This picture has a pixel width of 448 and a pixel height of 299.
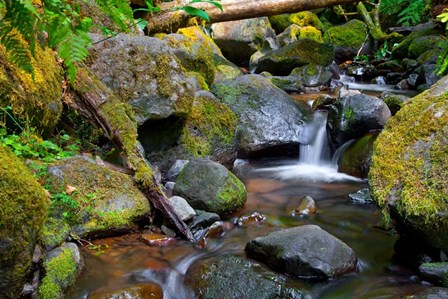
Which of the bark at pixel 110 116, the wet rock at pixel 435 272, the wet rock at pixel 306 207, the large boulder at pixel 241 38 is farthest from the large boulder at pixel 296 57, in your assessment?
the wet rock at pixel 435 272

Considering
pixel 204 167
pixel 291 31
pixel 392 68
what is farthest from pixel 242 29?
pixel 204 167

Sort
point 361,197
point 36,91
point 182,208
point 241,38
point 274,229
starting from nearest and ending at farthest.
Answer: point 36,91, point 182,208, point 274,229, point 361,197, point 241,38

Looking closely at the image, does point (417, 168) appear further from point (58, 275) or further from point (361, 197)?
point (58, 275)

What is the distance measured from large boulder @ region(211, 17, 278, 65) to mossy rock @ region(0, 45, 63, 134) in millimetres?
10444

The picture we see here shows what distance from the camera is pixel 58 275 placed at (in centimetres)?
307

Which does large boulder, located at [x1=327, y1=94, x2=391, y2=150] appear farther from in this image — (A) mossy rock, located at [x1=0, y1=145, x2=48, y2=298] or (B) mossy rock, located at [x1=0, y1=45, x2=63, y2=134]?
(A) mossy rock, located at [x1=0, y1=145, x2=48, y2=298]

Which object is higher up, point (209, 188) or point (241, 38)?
point (241, 38)

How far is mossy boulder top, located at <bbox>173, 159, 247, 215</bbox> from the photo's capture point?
465 cm

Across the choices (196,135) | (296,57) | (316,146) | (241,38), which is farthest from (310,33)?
(196,135)

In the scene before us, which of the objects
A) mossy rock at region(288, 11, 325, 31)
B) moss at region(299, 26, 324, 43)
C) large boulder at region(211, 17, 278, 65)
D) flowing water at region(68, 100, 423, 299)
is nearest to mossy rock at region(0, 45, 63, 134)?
flowing water at region(68, 100, 423, 299)

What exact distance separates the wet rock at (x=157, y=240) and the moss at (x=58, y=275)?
0.81m

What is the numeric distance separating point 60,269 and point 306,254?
189cm

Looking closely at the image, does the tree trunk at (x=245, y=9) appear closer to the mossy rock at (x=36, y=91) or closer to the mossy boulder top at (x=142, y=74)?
the mossy boulder top at (x=142, y=74)

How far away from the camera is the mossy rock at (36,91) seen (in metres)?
3.89
